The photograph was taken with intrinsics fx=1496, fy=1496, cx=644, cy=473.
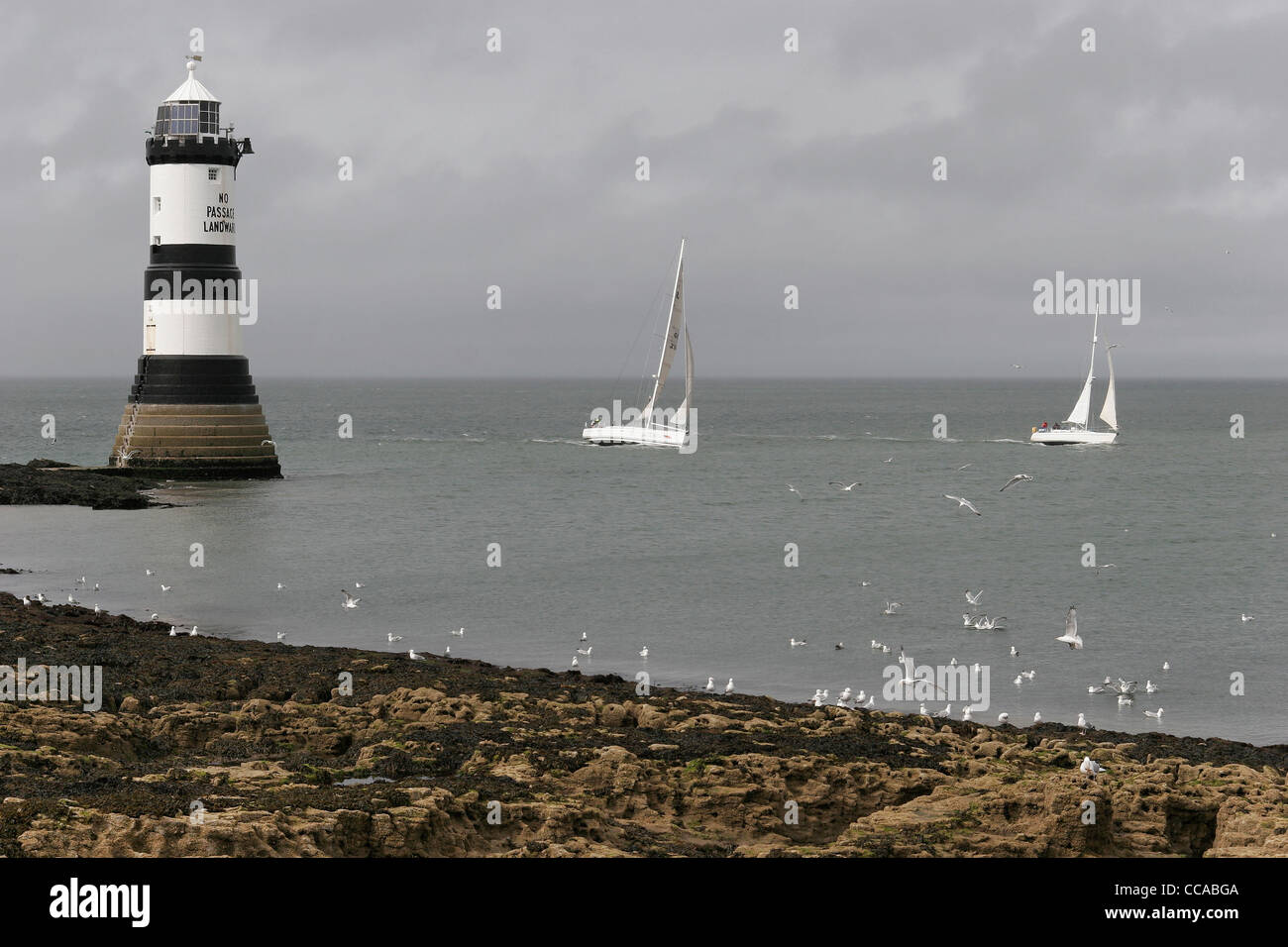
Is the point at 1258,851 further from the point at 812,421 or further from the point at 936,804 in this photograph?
the point at 812,421

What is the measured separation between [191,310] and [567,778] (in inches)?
1758

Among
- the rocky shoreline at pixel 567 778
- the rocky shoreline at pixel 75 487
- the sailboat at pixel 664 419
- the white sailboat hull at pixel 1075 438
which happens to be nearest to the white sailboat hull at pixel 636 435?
the sailboat at pixel 664 419

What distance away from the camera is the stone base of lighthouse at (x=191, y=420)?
5728 cm

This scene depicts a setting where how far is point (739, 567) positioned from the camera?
44.0 meters

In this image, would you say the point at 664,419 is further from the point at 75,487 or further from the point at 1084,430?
the point at 75,487

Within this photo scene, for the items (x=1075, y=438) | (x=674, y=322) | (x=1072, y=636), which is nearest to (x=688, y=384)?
(x=674, y=322)

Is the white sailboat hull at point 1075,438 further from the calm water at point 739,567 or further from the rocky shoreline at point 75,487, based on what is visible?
the rocky shoreline at point 75,487

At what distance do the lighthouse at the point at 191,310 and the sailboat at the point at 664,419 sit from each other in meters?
36.5

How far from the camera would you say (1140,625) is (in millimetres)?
34188

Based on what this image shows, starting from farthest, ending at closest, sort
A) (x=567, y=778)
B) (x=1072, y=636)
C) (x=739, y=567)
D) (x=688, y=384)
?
1. (x=688, y=384)
2. (x=739, y=567)
3. (x=1072, y=636)
4. (x=567, y=778)

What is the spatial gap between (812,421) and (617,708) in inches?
5465
